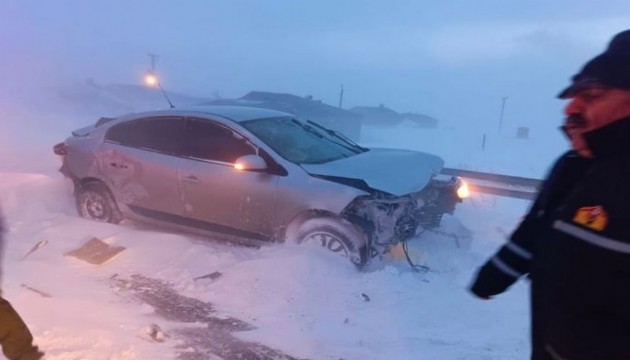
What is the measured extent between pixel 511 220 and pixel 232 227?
5022mm

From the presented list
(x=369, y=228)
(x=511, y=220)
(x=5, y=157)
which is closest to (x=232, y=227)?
(x=369, y=228)

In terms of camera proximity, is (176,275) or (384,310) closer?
→ (384,310)

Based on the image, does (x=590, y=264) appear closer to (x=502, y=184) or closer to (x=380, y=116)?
(x=502, y=184)

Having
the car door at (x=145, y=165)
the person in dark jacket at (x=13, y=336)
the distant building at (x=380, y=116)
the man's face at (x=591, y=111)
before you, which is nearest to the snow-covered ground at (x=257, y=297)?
the car door at (x=145, y=165)

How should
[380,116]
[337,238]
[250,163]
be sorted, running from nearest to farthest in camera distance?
1. [337,238]
2. [250,163]
3. [380,116]

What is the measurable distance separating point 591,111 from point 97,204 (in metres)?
6.78

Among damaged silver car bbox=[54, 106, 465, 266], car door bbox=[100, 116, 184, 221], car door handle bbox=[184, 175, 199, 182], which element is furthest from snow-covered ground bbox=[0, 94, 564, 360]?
car door handle bbox=[184, 175, 199, 182]

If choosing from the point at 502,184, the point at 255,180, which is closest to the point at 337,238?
the point at 255,180

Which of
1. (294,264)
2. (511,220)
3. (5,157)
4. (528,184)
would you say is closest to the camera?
(294,264)

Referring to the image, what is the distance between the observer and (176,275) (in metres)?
5.86

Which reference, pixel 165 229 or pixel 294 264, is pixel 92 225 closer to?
pixel 165 229

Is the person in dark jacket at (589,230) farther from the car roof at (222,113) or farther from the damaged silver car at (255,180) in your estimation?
the car roof at (222,113)

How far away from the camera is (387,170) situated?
20.6ft

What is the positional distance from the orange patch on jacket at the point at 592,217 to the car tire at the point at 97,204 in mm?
6527
